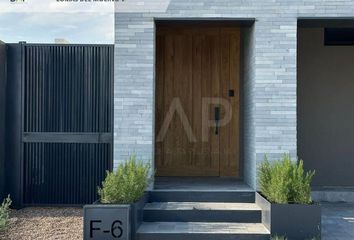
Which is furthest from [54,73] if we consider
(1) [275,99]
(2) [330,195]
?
(2) [330,195]

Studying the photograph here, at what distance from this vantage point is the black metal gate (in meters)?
6.99

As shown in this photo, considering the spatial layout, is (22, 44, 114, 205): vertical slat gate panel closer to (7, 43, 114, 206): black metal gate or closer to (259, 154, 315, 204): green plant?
(7, 43, 114, 206): black metal gate

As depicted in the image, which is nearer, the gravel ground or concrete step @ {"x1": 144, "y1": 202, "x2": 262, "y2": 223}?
the gravel ground

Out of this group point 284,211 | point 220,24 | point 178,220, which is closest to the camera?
point 284,211

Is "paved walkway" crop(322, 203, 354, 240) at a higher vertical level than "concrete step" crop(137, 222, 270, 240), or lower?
lower

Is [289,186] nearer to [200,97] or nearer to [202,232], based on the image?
[202,232]

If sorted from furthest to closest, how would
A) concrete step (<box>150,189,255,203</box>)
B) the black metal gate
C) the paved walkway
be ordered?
the black metal gate → concrete step (<box>150,189,255,203</box>) → the paved walkway

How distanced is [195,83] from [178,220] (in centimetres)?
302

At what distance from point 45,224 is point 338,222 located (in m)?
4.29

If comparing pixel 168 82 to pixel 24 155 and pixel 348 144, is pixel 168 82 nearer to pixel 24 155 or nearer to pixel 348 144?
pixel 24 155

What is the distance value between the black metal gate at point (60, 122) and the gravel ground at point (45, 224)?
26 centimetres

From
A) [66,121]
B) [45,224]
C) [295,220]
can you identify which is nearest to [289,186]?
[295,220]

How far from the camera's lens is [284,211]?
5.29 m

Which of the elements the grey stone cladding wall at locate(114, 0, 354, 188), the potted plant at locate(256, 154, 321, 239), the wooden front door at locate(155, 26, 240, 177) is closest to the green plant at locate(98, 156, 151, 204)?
the grey stone cladding wall at locate(114, 0, 354, 188)
